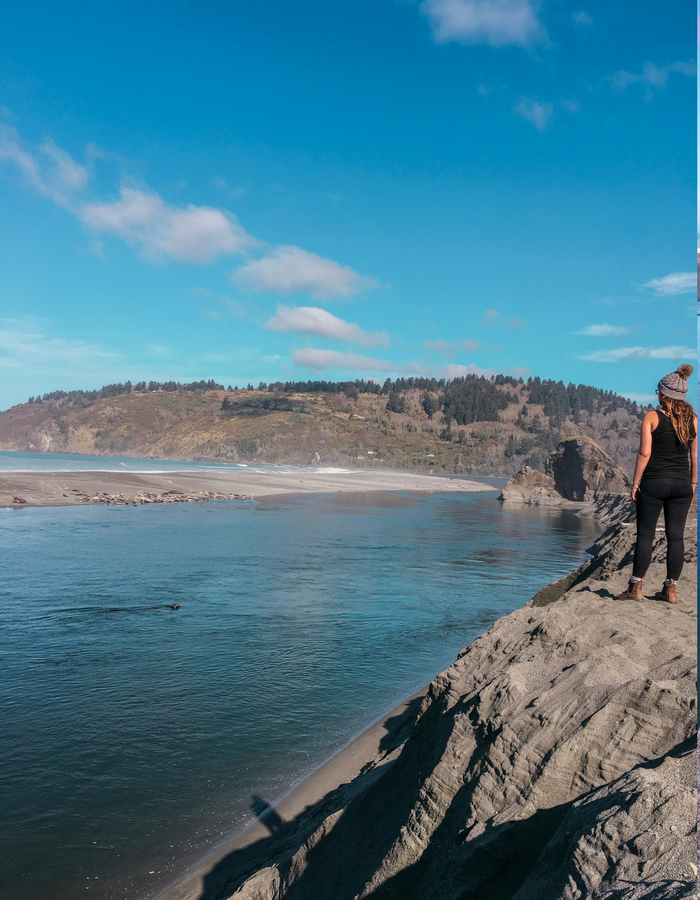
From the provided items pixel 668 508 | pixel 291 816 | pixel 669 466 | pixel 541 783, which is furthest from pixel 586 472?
pixel 541 783

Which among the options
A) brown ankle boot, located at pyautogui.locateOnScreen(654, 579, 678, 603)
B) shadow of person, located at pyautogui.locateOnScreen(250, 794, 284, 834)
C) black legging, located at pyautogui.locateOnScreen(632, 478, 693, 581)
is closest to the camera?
black legging, located at pyautogui.locateOnScreen(632, 478, 693, 581)

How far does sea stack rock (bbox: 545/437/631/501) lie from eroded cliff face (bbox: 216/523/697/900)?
275 ft

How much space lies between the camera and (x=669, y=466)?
4.04 metres

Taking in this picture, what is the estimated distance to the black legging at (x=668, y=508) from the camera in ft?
13.7

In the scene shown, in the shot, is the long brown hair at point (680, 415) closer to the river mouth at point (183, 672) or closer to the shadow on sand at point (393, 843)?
the shadow on sand at point (393, 843)

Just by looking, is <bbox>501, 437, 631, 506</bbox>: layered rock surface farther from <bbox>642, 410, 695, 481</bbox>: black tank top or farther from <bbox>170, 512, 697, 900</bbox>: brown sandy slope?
<bbox>642, 410, 695, 481</bbox>: black tank top

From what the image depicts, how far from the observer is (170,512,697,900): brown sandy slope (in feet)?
8.79

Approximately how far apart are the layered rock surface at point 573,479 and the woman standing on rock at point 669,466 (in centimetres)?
7945

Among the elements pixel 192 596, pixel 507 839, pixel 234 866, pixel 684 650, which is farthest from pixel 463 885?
pixel 192 596

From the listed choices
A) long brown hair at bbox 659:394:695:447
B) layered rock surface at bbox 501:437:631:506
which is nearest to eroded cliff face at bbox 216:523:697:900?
long brown hair at bbox 659:394:695:447

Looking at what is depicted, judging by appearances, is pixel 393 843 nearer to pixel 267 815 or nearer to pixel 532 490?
pixel 267 815

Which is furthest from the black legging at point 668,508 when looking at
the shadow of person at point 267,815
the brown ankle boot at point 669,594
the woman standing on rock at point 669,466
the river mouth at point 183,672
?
the river mouth at point 183,672

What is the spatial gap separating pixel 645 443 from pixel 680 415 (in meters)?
0.35

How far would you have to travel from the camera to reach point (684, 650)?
15.1 ft
